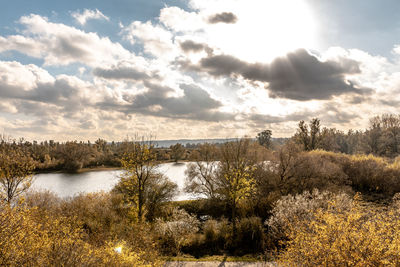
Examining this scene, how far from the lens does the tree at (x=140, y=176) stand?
73.5 ft

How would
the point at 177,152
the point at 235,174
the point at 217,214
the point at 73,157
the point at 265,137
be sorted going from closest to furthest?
the point at 235,174 < the point at 217,214 < the point at 73,157 < the point at 265,137 < the point at 177,152

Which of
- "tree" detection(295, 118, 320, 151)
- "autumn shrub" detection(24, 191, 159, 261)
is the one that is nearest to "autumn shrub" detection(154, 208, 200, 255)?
"autumn shrub" detection(24, 191, 159, 261)

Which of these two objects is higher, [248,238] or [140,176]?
[140,176]

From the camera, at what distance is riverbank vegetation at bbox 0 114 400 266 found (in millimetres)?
8266

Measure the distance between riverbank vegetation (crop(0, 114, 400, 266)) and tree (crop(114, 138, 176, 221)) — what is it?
4.9 inches

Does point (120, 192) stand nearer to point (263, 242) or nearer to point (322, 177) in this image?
point (263, 242)

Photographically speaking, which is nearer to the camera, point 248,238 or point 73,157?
point 248,238

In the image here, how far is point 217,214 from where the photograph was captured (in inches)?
1152

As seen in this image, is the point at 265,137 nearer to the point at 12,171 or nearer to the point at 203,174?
the point at 203,174

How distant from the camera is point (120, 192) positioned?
30.4 m

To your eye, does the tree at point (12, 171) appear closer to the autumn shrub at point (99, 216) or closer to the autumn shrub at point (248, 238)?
the autumn shrub at point (99, 216)

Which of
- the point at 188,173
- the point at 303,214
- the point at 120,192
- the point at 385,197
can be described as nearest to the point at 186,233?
the point at 303,214

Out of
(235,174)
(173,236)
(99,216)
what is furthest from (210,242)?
(99,216)

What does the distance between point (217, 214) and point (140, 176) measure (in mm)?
11641
